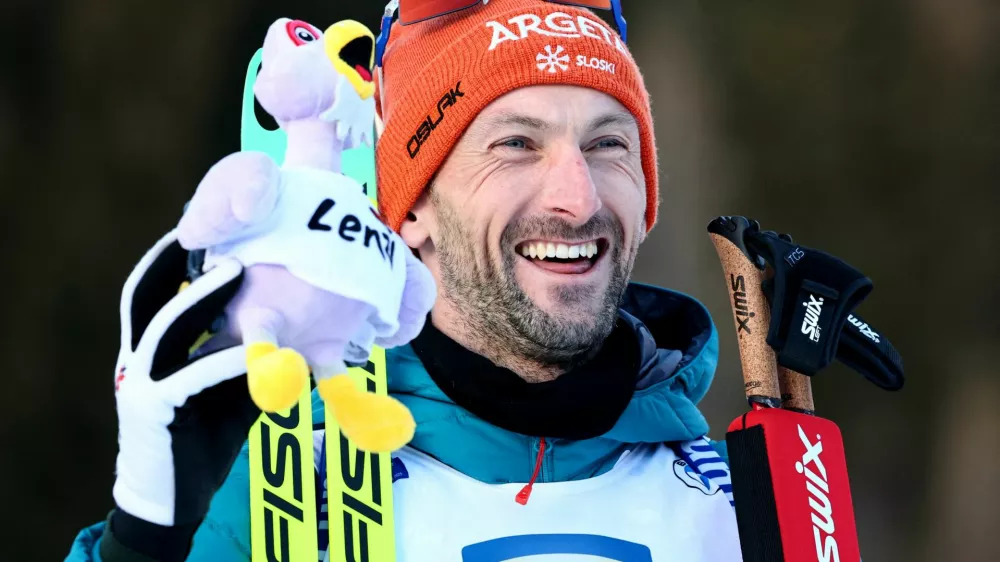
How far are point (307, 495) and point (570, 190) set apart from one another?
52 cm

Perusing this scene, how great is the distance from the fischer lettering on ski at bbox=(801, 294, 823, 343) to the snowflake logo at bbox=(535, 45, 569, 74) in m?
0.45

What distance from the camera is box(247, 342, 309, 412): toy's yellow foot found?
2.50ft

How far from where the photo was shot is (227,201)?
82 centimetres

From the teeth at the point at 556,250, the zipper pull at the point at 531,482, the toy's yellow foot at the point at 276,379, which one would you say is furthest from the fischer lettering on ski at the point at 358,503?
the toy's yellow foot at the point at 276,379

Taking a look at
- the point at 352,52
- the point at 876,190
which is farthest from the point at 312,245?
the point at 876,190

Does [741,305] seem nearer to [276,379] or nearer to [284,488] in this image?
[284,488]

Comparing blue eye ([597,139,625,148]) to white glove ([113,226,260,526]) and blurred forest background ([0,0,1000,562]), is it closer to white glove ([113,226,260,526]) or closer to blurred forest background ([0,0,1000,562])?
white glove ([113,226,260,526])

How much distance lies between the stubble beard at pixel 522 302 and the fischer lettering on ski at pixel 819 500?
1.05ft

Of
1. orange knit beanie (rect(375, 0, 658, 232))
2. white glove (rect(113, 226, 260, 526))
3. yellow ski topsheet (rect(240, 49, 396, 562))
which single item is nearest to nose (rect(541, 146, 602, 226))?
orange knit beanie (rect(375, 0, 658, 232))

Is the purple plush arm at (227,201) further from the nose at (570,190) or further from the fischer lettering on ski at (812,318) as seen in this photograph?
the fischer lettering on ski at (812,318)

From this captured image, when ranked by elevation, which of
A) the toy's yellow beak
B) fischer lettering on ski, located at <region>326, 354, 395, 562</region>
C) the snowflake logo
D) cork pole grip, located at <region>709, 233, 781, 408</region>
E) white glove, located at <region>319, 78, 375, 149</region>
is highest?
the snowflake logo

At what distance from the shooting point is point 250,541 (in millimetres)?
1351
